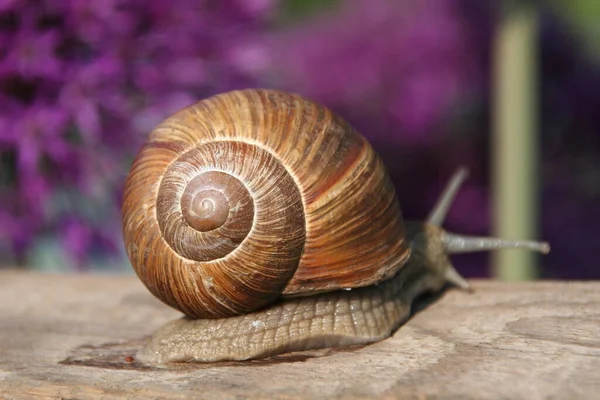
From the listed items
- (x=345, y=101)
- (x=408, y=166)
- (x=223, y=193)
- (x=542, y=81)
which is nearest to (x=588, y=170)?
(x=542, y=81)

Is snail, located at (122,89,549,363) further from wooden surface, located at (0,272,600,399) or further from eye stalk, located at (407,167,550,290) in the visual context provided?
eye stalk, located at (407,167,550,290)

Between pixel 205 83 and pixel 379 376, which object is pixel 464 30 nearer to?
pixel 205 83

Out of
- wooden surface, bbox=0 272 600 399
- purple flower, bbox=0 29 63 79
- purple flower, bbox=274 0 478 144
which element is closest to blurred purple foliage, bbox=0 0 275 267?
purple flower, bbox=0 29 63 79

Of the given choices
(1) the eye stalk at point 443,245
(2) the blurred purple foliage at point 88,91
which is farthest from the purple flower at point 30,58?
(1) the eye stalk at point 443,245

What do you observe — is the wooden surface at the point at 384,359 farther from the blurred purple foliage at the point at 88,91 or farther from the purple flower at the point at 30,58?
the purple flower at the point at 30,58

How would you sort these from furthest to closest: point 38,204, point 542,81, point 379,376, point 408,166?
point 542,81 → point 408,166 → point 38,204 → point 379,376
